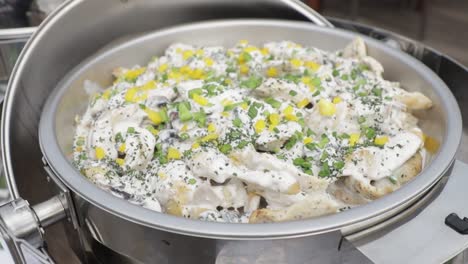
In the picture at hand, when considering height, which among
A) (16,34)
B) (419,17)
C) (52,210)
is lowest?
(419,17)

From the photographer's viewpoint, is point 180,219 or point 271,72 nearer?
point 180,219

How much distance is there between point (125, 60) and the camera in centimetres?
140

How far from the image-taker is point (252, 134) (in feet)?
3.52

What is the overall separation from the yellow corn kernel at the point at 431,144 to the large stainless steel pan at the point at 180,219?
2 centimetres

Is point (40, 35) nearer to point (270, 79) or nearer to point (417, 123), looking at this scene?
point (270, 79)

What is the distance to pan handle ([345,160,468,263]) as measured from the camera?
79cm

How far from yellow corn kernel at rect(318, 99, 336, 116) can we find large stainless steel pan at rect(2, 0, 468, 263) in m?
0.24

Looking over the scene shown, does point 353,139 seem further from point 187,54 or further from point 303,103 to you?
point 187,54

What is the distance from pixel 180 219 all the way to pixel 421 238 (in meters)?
0.41

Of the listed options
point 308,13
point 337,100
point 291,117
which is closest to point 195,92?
point 291,117

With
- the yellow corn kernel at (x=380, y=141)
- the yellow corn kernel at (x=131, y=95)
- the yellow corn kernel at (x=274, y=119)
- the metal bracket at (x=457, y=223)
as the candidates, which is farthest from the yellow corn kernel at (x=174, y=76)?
the metal bracket at (x=457, y=223)

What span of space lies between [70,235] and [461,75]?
105 centimetres

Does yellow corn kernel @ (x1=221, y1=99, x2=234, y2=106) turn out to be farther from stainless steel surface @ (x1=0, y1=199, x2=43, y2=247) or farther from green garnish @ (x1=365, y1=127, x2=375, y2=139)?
stainless steel surface @ (x1=0, y1=199, x2=43, y2=247)

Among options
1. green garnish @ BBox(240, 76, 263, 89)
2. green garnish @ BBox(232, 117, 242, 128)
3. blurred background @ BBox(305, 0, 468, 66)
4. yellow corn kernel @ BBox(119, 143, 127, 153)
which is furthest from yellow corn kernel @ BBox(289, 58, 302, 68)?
blurred background @ BBox(305, 0, 468, 66)
